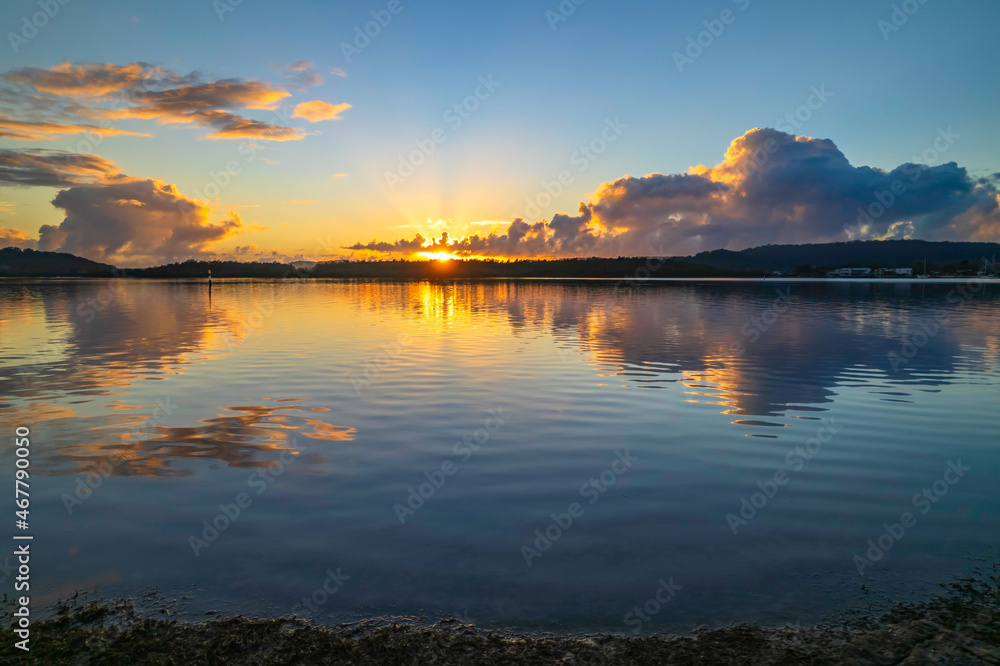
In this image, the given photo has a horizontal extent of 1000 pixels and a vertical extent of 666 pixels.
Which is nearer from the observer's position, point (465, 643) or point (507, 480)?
point (465, 643)

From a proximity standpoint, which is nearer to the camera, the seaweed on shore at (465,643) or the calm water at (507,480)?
the seaweed on shore at (465,643)

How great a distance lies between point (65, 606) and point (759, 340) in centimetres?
3758

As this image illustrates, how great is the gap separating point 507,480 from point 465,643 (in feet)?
19.8

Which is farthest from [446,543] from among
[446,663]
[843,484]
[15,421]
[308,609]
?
[15,421]

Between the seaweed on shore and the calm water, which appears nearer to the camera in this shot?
the seaweed on shore

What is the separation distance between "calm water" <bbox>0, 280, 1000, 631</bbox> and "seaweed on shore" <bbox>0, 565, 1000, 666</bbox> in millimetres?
419

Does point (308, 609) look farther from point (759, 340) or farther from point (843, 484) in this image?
point (759, 340)

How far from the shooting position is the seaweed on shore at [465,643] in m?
6.56

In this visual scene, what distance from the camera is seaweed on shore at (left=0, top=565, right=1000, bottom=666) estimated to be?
6.56 m

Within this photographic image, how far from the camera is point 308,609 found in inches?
301

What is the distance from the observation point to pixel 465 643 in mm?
6883

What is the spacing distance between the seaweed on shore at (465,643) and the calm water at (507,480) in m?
0.42

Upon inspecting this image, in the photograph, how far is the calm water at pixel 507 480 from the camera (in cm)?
831

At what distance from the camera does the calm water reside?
27.3 ft
